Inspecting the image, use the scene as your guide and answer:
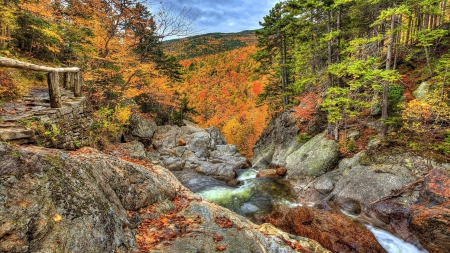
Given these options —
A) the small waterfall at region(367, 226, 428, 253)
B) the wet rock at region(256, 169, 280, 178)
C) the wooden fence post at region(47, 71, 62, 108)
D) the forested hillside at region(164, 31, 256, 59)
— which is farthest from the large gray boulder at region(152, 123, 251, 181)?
the wooden fence post at region(47, 71, 62, 108)

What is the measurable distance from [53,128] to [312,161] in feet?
44.2

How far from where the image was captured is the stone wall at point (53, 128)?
541cm

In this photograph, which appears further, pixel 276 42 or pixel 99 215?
pixel 276 42

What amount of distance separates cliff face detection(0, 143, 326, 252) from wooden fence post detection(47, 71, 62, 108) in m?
3.10

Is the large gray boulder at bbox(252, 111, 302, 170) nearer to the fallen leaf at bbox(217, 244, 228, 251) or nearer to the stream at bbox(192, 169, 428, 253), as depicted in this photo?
the stream at bbox(192, 169, 428, 253)

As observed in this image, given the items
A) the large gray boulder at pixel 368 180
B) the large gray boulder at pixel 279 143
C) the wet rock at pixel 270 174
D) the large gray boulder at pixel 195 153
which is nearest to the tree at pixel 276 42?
the large gray boulder at pixel 279 143

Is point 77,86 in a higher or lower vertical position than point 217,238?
higher

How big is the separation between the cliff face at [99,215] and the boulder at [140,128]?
16.5 metres

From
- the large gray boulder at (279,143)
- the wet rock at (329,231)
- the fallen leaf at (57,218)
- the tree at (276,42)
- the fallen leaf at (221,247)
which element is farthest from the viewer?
the tree at (276,42)

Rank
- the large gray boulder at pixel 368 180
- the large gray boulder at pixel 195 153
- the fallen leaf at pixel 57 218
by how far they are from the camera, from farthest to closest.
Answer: the large gray boulder at pixel 195 153 → the large gray boulder at pixel 368 180 → the fallen leaf at pixel 57 218

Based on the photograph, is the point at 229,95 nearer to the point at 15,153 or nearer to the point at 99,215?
the point at 99,215

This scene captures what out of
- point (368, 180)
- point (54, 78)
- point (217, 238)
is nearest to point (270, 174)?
point (368, 180)

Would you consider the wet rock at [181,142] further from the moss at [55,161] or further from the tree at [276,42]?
the moss at [55,161]

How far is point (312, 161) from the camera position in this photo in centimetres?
1427
